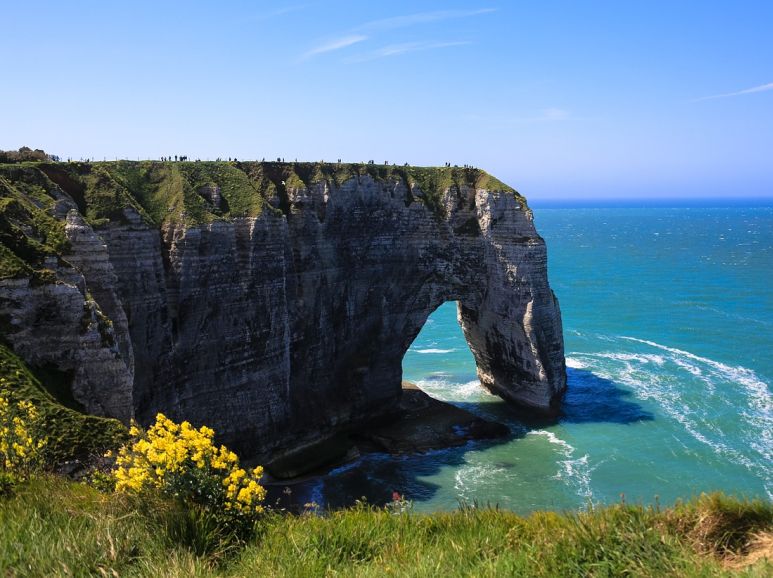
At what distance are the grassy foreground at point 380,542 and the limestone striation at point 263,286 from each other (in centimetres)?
1561

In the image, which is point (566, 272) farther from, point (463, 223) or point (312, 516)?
point (312, 516)

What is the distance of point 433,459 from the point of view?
4609cm

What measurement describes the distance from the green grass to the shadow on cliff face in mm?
14341

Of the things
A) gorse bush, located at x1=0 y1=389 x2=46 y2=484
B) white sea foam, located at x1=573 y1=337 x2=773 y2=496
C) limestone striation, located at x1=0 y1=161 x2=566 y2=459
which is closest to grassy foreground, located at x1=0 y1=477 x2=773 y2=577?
gorse bush, located at x1=0 y1=389 x2=46 y2=484

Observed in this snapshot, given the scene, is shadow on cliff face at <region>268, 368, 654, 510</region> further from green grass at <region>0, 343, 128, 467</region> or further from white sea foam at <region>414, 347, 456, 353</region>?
white sea foam at <region>414, 347, 456, 353</region>

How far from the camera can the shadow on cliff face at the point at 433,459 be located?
40469 millimetres

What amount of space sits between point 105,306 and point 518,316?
33.0m

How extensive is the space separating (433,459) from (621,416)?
17.1 metres

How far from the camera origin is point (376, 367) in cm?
5341

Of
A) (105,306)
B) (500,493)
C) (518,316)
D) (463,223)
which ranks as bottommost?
(500,493)

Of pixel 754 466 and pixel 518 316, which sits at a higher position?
pixel 518 316

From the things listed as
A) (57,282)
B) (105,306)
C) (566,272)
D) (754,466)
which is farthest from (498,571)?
(566,272)

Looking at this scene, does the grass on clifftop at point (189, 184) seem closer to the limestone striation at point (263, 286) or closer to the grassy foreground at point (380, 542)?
the limestone striation at point (263, 286)

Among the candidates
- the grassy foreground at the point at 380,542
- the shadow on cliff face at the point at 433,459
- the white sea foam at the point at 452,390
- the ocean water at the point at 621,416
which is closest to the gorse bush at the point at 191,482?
the grassy foreground at the point at 380,542
